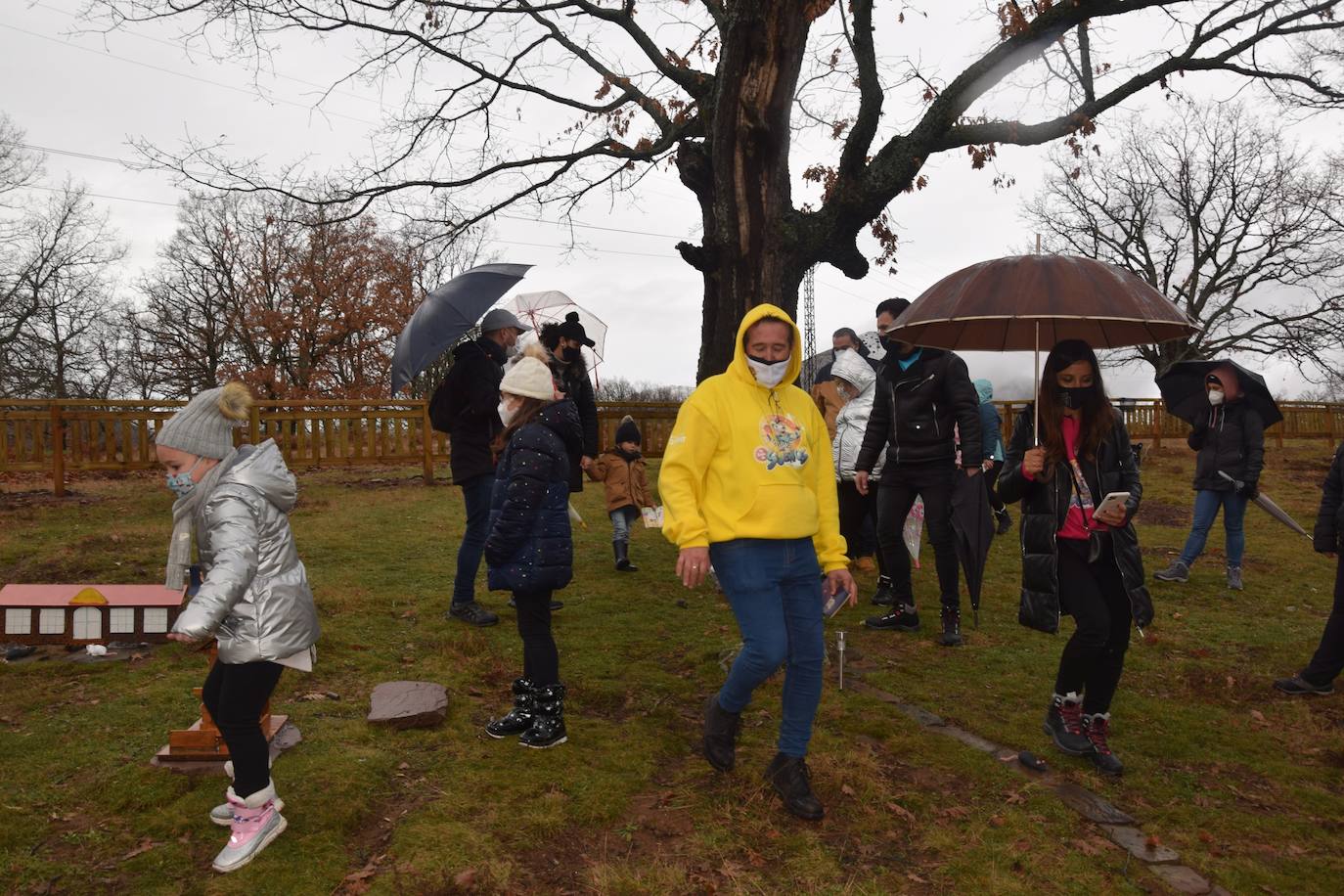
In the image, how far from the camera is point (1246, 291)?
32.2m

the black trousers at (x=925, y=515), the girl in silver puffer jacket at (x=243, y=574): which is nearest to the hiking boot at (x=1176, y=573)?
the black trousers at (x=925, y=515)

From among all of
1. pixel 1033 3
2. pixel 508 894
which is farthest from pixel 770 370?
pixel 1033 3

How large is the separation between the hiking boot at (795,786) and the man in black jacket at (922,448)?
278cm

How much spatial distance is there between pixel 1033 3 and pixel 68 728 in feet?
33.2

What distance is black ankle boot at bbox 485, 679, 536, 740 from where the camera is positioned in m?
4.12

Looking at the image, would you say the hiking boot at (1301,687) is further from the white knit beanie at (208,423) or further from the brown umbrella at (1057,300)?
the white knit beanie at (208,423)

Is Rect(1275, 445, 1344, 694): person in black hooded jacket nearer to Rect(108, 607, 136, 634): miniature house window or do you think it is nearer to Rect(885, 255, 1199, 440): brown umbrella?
Rect(885, 255, 1199, 440): brown umbrella

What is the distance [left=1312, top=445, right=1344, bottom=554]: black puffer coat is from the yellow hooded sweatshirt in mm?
3286

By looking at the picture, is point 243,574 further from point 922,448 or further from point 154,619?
point 922,448

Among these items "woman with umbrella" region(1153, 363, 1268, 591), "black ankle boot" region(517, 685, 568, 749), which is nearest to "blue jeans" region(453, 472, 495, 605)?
"black ankle boot" region(517, 685, 568, 749)

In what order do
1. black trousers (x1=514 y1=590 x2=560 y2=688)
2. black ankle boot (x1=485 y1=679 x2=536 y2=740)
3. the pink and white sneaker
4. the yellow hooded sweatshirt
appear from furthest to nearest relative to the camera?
black ankle boot (x1=485 y1=679 x2=536 y2=740) < black trousers (x1=514 y1=590 x2=560 y2=688) < the yellow hooded sweatshirt < the pink and white sneaker

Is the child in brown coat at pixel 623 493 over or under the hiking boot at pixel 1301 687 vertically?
over

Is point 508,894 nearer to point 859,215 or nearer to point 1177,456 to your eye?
point 859,215

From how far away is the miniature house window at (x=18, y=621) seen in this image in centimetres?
513
